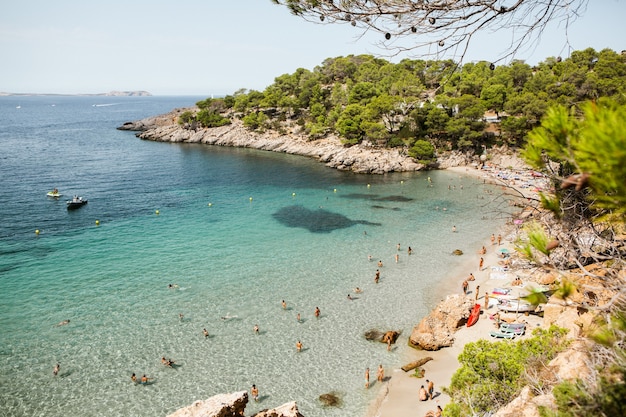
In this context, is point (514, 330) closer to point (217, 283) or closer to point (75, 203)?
point (217, 283)

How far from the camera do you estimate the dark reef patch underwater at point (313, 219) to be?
37.2 metres

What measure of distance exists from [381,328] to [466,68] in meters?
77.5

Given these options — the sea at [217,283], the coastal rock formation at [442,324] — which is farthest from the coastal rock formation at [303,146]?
the coastal rock formation at [442,324]

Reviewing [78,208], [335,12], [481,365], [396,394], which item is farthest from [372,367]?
[78,208]

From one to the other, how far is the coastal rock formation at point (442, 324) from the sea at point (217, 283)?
1058mm

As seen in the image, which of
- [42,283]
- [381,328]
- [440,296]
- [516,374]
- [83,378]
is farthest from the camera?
[42,283]

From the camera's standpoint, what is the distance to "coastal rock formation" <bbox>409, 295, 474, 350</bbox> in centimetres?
1922

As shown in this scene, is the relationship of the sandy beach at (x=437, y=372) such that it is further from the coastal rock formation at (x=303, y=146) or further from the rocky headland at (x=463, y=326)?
the coastal rock formation at (x=303, y=146)

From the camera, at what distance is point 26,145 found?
83875 mm

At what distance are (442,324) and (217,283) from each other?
50.5ft

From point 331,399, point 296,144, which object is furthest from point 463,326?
point 296,144

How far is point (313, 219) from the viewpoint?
39.6 m

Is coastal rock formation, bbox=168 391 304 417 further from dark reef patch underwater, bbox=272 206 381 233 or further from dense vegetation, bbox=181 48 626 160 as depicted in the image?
dense vegetation, bbox=181 48 626 160

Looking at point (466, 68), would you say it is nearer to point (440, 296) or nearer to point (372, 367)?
point (440, 296)
